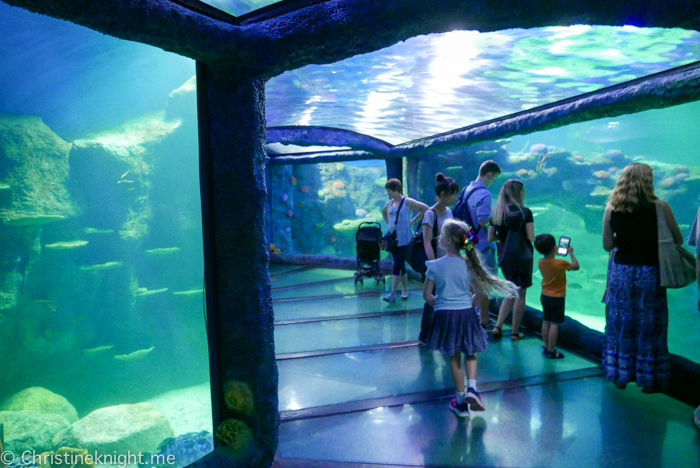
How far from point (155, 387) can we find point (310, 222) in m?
33.7

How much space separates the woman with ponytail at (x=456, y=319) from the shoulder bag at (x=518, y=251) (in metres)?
1.39

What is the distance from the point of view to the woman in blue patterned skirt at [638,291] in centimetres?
301

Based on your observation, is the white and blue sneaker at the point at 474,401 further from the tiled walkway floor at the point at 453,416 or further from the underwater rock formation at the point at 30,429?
the underwater rock formation at the point at 30,429

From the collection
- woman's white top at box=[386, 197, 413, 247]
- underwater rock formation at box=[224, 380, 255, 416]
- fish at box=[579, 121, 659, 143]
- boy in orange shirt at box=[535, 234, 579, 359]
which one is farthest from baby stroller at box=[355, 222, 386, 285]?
fish at box=[579, 121, 659, 143]

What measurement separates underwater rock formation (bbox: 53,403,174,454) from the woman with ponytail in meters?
7.63

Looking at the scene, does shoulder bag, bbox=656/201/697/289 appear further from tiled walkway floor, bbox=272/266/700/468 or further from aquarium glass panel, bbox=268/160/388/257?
aquarium glass panel, bbox=268/160/388/257

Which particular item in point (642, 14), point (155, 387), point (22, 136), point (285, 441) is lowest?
point (155, 387)

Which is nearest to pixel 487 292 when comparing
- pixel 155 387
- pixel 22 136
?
pixel 22 136

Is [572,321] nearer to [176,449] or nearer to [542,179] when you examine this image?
[176,449]

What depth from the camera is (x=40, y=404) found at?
1249 cm

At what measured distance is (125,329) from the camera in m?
44.2

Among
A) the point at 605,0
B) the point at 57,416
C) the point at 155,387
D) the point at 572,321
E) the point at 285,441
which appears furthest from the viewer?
the point at 155,387

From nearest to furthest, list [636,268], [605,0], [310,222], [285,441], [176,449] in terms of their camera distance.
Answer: [605,0] → [285,441] → [636,268] → [176,449] → [310,222]

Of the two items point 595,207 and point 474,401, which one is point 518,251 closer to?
point 474,401
